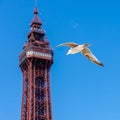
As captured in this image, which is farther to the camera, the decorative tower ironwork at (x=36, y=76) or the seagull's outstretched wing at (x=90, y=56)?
the decorative tower ironwork at (x=36, y=76)

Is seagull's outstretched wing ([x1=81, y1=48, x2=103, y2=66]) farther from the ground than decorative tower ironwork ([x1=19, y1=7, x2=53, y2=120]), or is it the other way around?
decorative tower ironwork ([x1=19, y1=7, x2=53, y2=120])

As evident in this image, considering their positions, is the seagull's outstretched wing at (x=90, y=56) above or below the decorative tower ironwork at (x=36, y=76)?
below

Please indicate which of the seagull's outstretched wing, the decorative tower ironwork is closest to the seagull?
the seagull's outstretched wing

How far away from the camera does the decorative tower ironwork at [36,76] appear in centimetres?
7869

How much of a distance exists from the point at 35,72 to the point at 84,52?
78.7 metres

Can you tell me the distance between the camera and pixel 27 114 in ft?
258

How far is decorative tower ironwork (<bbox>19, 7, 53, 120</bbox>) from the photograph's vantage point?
258ft

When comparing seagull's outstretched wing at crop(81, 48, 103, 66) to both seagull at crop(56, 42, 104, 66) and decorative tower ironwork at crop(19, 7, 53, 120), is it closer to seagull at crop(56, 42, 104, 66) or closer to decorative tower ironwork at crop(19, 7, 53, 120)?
seagull at crop(56, 42, 104, 66)

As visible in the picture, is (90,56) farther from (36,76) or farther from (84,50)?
(36,76)

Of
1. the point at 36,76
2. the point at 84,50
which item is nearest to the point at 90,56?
the point at 84,50

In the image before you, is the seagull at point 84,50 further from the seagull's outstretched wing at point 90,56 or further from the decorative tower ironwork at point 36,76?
the decorative tower ironwork at point 36,76

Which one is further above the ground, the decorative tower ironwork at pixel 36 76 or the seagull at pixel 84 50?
the decorative tower ironwork at pixel 36 76

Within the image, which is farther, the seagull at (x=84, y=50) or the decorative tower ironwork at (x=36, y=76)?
the decorative tower ironwork at (x=36, y=76)

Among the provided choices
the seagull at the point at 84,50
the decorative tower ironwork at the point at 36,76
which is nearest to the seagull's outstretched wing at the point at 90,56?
the seagull at the point at 84,50
